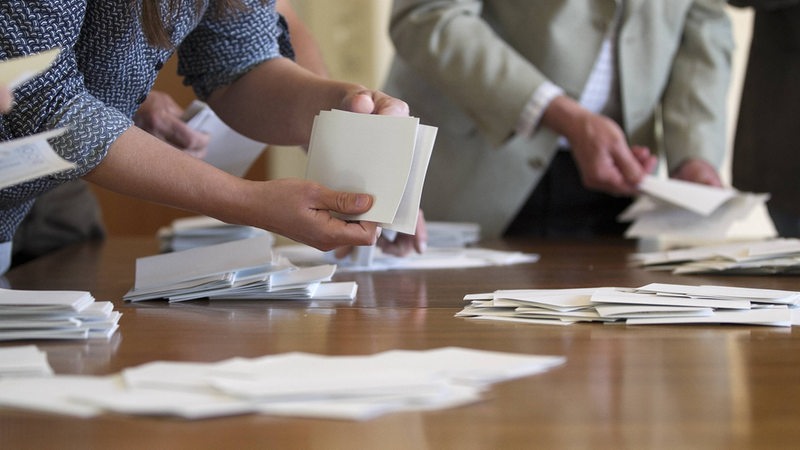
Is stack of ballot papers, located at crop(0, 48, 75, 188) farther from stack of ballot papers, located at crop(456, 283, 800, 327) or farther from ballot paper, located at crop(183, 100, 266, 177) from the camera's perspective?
ballot paper, located at crop(183, 100, 266, 177)

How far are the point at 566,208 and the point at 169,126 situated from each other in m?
1.01

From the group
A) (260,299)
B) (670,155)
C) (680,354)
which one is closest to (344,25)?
(670,155)

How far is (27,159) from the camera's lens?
0.73 metres

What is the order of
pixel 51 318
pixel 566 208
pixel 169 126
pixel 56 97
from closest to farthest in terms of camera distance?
1. pixel 51 318
2. pixel 56 97
3. pixel 169 126
4. pixel 566 208

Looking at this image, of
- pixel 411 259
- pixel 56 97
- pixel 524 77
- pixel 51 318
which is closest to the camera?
pixel 51 318

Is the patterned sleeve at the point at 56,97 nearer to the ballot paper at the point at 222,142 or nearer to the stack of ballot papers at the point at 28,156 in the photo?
the stack of ballot papers at the point at 28,156

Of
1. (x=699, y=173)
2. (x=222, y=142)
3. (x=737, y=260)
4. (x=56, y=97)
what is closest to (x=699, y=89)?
(x=699, y=173)

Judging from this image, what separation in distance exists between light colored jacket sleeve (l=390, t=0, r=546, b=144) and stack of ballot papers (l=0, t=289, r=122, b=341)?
4.28 feet

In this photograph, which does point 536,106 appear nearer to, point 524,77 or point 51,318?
point 524,77

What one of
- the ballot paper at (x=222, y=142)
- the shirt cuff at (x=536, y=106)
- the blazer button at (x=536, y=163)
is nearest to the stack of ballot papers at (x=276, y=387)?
the ballot paper at (x=222, y=142)

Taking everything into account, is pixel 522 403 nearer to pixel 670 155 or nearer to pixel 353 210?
pixel 353 210

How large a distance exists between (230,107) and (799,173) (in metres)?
1.59

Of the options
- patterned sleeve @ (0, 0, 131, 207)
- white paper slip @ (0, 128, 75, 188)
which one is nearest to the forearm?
patterned sleeve @ (0, 0, 131, 207)

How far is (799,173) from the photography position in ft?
7.97
